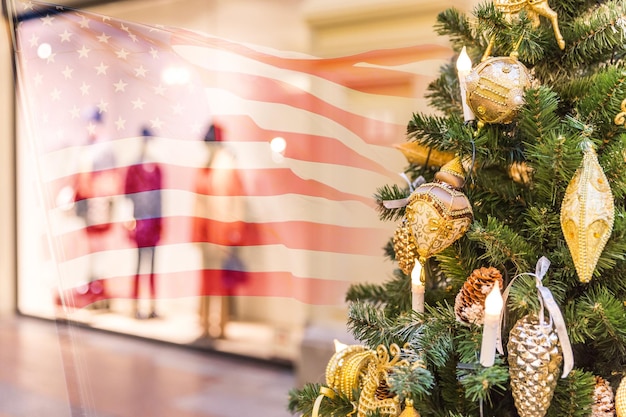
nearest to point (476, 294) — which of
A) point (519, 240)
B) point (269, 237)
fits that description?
point (519, 240)

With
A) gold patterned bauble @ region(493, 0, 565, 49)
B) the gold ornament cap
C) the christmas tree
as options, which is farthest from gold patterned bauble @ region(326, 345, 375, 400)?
gold patterned bauble @ region(493, 0, 565, 49)

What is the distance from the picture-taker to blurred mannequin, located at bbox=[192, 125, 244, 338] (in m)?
1.39

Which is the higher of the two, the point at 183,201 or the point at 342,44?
the point at 342,44

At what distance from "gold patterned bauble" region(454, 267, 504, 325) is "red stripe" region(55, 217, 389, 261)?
0.84m

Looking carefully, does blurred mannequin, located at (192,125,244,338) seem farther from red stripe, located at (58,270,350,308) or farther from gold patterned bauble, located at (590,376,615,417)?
gold patterned bauble, located at (590,376,615,417)

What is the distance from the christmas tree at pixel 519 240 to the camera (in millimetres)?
607

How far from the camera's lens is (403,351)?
27.4 inches

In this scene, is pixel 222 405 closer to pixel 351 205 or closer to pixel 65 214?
pixel 351 205

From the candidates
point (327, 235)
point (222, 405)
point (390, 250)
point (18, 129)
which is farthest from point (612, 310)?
point (18, 129)

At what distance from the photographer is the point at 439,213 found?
0.67m

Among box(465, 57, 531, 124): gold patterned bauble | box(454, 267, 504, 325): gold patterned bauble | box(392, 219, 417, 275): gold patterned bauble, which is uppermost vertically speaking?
box(465, 57, 531, 124): gold patterned bauble

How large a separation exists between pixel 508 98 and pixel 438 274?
335 mm

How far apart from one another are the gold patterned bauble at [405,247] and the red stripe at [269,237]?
0.74 m

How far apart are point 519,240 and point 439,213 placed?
0.10 meters
